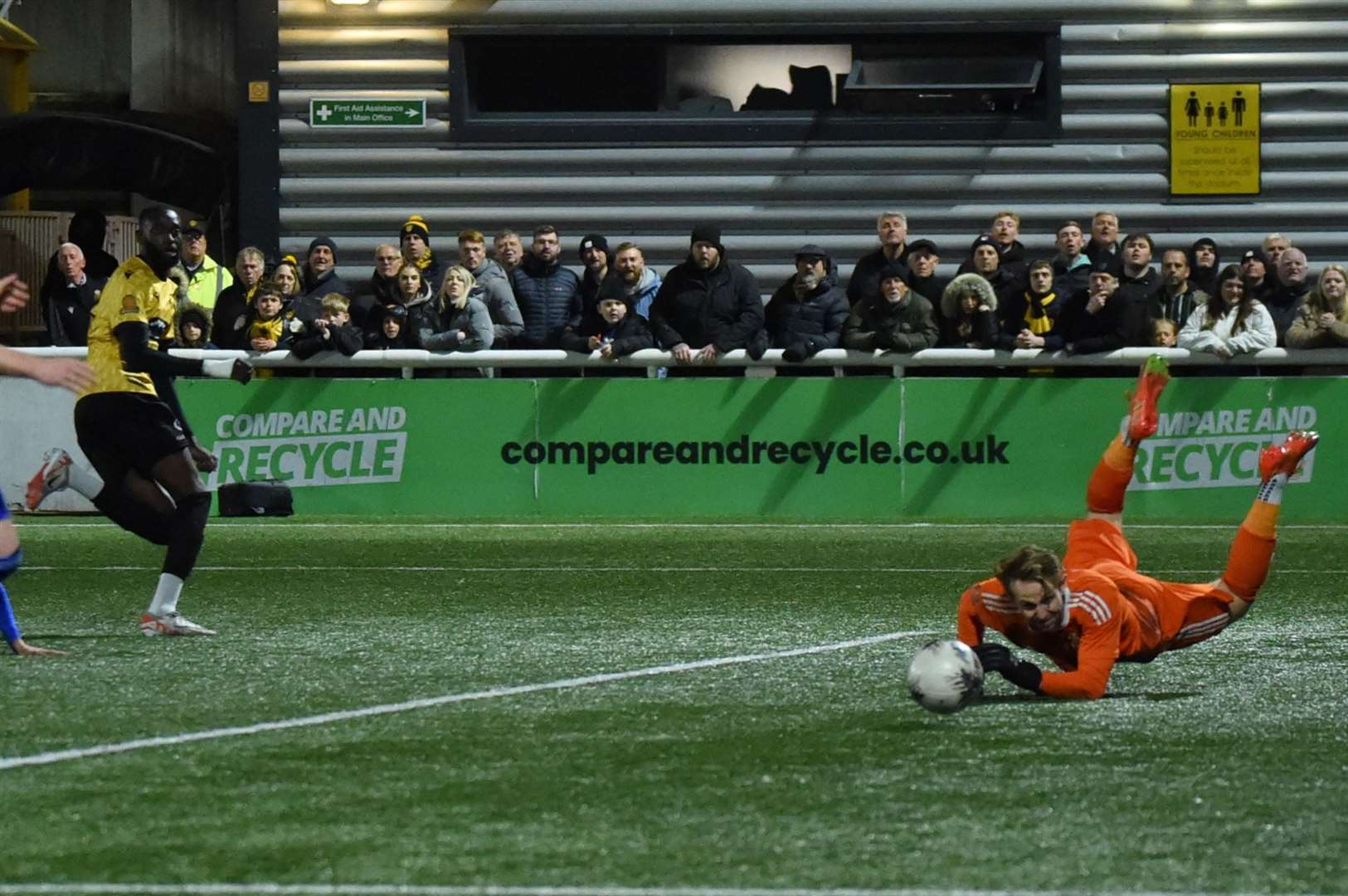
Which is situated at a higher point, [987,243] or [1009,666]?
[987,243]

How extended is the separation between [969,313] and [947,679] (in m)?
9.11

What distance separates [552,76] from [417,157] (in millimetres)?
1400

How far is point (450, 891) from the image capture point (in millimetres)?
4668

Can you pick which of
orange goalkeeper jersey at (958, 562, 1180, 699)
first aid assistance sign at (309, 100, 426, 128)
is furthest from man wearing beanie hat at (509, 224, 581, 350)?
orange goalkeeper jersey at (958, 562, 1180, 699)

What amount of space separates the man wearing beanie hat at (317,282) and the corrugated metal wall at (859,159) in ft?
10.2

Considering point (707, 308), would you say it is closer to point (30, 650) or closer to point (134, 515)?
point (134, 515)

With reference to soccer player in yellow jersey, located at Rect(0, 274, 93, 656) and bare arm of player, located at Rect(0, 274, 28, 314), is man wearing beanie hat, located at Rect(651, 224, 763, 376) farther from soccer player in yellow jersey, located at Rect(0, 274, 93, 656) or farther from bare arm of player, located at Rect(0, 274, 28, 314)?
bare arm of player, located at Rect(0, 274, 28, 314)

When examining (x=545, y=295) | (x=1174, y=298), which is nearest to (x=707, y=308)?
(x=545, y=295)

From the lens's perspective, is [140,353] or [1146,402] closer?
[1146,402]

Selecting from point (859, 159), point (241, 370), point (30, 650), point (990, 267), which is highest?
point (859, 159)

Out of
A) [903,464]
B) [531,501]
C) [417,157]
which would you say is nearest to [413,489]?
[531,501]

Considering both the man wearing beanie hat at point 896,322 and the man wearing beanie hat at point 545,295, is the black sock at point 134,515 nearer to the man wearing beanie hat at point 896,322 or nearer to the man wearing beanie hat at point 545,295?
the man wearing beanie hat at point 545,295

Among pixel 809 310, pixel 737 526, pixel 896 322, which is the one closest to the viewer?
pixel 737 526

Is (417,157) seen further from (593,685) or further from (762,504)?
(593,685)
